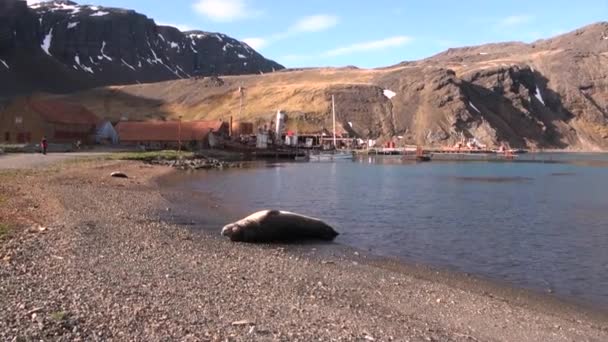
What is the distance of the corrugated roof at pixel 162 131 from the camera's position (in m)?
117

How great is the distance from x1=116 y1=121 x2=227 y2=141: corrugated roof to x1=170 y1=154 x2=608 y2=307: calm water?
54.7 metres

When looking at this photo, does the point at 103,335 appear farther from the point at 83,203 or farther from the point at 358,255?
the point at 83,203

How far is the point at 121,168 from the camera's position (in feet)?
207

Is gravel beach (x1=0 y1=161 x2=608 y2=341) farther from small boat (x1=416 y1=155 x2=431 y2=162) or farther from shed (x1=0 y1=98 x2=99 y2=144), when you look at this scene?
small boat (x1=416 y1=155 x2=431 y2=162)

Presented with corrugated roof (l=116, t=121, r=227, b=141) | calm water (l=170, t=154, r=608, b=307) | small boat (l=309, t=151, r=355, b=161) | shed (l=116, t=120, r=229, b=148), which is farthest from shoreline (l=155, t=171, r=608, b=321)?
small boat (l=309, t=151, r=355, b=161)

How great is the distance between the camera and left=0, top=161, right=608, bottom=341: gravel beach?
10.4m

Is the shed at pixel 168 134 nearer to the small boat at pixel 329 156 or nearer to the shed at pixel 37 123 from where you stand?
the shed at pixel 37 123

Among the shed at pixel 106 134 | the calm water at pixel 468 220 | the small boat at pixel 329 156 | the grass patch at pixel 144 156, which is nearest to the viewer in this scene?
the calm water at pixel 468 220

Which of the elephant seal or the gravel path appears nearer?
the elephant seal

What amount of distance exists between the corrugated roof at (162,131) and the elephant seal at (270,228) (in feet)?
305

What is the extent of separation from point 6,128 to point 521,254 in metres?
99.4

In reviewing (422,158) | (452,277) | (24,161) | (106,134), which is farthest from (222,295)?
(422,158)

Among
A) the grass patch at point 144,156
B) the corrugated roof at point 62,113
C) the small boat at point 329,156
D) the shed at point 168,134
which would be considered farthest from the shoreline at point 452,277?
the small boat at point 329,156

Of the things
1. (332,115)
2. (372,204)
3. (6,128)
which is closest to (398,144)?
(332,115)
